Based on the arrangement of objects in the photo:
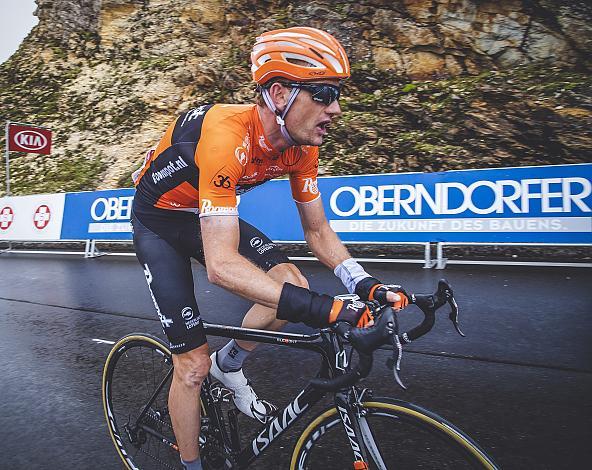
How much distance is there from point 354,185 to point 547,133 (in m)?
5.07

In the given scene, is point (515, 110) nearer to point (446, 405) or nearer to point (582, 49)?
point (582, 49)

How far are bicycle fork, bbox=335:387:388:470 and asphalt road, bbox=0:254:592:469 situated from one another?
3.43 ft

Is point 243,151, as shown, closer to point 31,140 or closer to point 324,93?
point 324,93

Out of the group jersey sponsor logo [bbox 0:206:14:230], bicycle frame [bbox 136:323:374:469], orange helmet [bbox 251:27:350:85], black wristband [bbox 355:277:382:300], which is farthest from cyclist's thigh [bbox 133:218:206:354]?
jersey sponsor logo [bbox 0:206:14:230]

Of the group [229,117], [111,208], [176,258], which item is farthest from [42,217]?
[229,117]

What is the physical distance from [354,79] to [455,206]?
26.2 feet

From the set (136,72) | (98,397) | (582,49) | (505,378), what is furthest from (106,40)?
(505,378)

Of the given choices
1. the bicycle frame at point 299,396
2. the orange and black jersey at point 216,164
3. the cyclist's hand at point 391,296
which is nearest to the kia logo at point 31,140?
the orange and black jersey at point 216,164

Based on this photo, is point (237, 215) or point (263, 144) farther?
point (263, 144)

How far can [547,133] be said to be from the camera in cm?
1020

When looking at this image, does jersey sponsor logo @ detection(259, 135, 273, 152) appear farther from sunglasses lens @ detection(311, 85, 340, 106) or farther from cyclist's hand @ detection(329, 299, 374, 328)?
cyclist's hand @ detection(329, 299, 374, 328)

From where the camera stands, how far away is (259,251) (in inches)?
102

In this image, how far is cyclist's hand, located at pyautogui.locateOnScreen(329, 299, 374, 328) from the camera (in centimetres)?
160

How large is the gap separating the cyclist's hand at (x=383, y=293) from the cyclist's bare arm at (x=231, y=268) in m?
0.40
